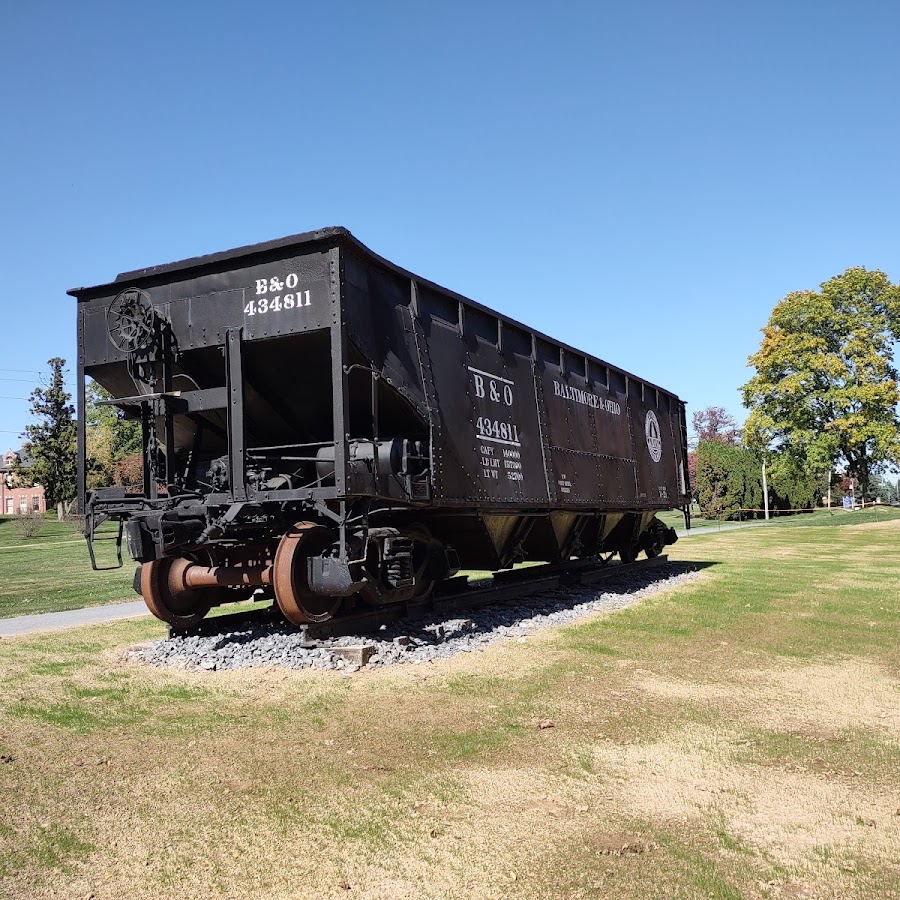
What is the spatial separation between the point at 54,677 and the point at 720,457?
144 feet

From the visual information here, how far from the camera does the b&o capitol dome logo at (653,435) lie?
54.6 ft

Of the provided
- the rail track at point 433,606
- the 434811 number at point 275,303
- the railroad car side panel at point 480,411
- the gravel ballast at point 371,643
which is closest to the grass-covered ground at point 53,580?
the rail track at point 433,606

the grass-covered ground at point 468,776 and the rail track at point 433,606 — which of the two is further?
the rail track at point 433,606

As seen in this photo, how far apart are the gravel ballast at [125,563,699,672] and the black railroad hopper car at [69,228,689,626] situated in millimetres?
415

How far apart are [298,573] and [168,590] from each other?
6.15 feet

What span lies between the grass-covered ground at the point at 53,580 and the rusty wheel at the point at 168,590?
16.3 ft

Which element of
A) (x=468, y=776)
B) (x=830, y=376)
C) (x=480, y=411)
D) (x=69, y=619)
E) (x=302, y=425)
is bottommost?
(x=468, y=776)

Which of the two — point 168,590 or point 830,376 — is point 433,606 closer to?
point 168,590

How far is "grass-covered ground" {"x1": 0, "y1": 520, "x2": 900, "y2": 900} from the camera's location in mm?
3617

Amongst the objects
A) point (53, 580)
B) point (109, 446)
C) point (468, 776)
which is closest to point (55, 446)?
point (109, 446)

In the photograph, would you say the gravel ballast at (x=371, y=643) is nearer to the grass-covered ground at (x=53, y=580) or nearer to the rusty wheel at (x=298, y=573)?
the rusty wheel at (x=298, y=573)

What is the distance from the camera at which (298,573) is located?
773 cm

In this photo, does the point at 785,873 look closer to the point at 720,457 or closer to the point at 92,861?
the point at 92,861

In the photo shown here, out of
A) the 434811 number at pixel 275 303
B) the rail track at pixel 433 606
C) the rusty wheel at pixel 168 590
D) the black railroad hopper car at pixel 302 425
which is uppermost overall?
the 434811 number at pixel 275 303
